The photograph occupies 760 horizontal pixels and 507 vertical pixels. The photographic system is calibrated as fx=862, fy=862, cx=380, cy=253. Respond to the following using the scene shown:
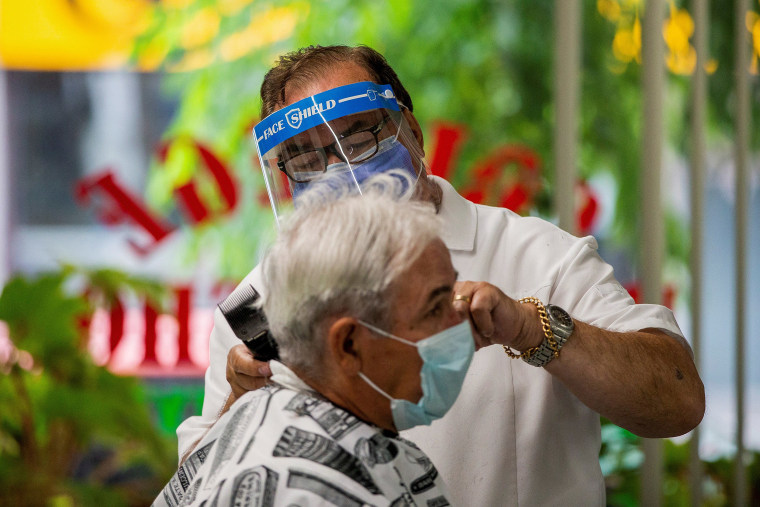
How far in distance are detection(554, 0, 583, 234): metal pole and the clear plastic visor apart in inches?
60.4

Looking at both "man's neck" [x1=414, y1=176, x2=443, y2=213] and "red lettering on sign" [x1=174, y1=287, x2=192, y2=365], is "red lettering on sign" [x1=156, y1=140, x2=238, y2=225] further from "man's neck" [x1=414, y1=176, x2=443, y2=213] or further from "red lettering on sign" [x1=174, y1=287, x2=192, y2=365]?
"man's neck" [x1=414, y1=176, x2=443, y2=213]

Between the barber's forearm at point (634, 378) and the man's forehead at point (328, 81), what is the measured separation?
58 cm

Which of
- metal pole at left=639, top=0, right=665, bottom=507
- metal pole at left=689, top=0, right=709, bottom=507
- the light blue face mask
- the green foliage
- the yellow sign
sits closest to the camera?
the light blue face mask

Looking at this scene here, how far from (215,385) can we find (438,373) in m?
0.60

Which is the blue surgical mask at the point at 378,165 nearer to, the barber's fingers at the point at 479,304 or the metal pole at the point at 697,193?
the barber's fingers at the point at 479,304

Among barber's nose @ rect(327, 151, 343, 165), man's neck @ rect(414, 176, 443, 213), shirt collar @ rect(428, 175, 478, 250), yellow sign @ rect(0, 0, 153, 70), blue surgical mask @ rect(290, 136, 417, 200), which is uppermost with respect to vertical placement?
yellow sign @ rect(0, 0, 153, 70)

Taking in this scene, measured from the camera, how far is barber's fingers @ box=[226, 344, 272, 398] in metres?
1.27

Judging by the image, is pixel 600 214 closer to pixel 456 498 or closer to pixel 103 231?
pixel 103 231

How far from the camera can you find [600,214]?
5.17 m

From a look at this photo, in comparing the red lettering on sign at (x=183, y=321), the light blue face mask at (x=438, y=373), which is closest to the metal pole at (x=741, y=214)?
the red lettering on sign at (x=183, y=321)

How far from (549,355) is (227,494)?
1.74 feet

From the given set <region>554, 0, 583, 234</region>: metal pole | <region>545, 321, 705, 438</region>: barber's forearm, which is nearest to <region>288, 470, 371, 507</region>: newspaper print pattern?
<region>545, 321, 705, 438</region>: barber's forearm

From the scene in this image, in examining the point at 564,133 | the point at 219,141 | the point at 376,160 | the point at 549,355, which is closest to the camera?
the point at 549,355

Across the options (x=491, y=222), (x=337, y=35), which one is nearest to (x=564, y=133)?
(x=491, y=222)
